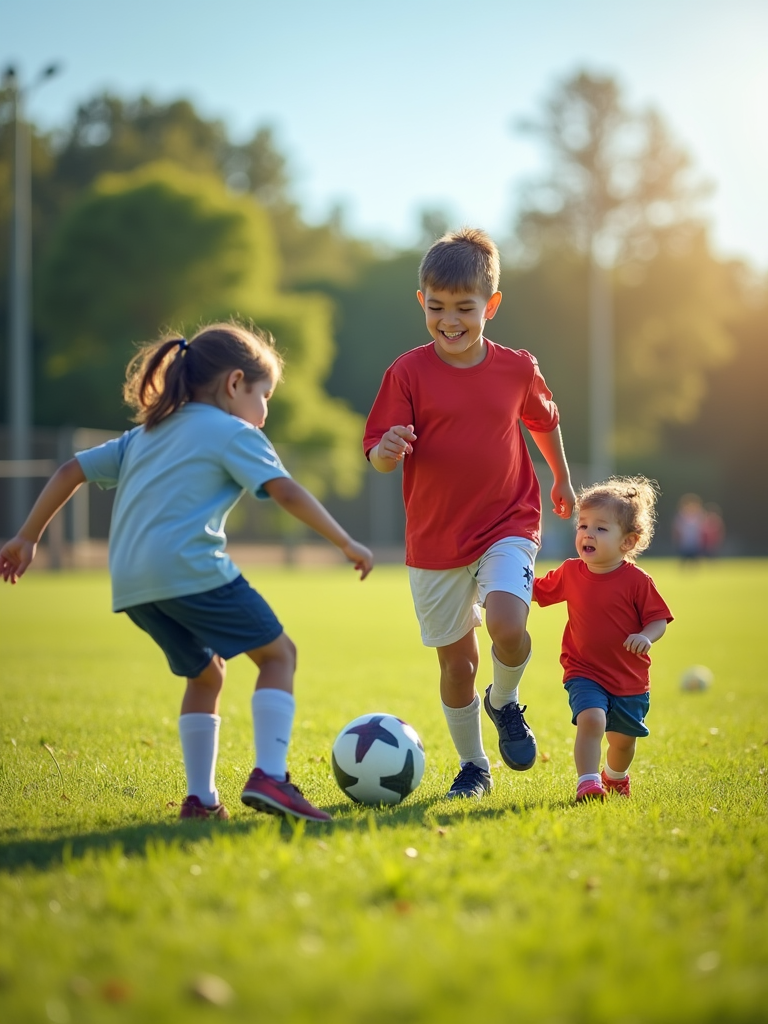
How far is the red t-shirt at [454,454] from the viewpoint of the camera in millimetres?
4859

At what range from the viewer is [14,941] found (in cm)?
267

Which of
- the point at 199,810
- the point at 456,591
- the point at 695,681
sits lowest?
the point at 695,681

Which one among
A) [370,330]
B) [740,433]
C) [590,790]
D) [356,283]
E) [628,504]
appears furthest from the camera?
[740,433]

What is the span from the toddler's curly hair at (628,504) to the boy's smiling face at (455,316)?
2.76 feet

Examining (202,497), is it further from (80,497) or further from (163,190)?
(163,190)

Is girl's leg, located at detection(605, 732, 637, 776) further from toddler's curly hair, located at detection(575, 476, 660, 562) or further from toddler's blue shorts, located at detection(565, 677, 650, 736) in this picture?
toddler's curly hair, located at detection(575, 476, 660, 562)

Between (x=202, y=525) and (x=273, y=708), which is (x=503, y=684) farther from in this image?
(x=202, y=525)

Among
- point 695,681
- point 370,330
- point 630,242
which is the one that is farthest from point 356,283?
point 695,681

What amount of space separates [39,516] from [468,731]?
205 centimetres

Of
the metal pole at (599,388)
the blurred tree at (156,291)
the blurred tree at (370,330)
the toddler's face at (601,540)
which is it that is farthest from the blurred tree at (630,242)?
the toddler's face at (601,540)

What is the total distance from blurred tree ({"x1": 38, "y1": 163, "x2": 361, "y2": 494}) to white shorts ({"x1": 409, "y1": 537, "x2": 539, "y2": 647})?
37.5 meters

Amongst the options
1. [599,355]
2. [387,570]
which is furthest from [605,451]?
[387,570]

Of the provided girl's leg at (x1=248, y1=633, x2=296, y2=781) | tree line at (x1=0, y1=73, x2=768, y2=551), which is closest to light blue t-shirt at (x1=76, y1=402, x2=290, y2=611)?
girl's leg at (x1=248, y1=633, x2=296, y2=781)

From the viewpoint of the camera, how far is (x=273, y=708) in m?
4.00
